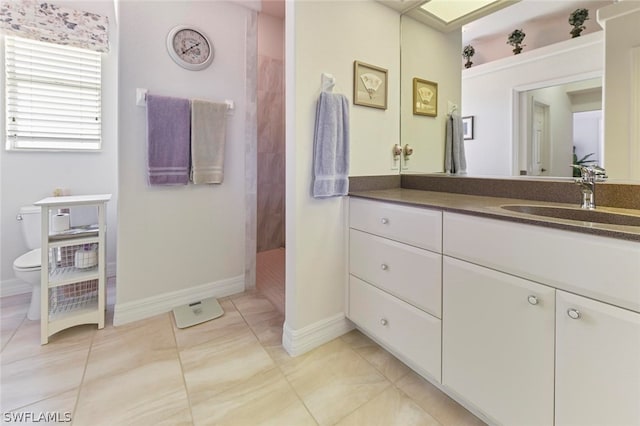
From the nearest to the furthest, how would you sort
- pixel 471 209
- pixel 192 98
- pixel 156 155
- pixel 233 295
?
pixel 471 209, pixel 156 155, pixel 192 98, pixel 233 295

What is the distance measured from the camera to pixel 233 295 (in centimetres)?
235

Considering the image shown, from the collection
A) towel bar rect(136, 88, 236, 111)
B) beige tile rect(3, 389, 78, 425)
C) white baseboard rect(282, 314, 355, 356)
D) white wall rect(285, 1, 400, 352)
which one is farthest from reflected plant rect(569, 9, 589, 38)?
beige tile rect(3, 389, 78, 425)

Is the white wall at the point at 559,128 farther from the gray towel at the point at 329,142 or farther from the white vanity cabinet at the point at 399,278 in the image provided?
the gray towel at the point at 329,142

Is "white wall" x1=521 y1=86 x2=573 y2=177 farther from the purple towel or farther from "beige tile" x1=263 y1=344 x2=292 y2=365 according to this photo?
the purple towel

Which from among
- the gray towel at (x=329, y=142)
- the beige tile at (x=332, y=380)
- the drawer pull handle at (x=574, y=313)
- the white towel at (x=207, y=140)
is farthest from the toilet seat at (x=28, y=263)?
the drawer pull handle at (x=574, y=313)

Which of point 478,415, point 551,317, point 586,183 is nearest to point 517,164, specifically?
point 586,183

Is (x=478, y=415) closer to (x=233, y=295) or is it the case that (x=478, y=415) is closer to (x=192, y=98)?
(x=233, y=295)

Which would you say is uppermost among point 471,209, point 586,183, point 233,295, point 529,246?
point 586,183

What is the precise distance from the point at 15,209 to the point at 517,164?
3505 mm

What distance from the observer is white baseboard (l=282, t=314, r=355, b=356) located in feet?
5.28

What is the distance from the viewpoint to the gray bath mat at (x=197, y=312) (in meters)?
1.92

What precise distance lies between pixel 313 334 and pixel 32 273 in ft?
5.94

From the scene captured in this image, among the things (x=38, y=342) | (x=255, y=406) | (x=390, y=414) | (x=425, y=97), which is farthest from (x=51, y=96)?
→ (x=390, y=414)

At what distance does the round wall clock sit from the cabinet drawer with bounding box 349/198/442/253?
5.06 feet
